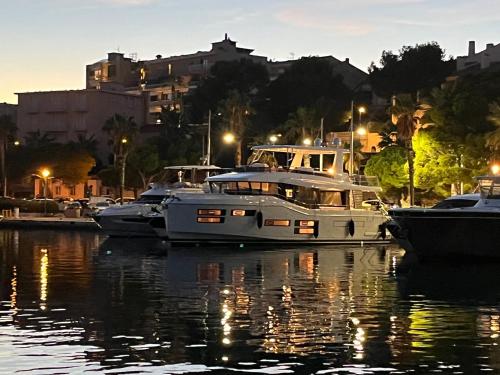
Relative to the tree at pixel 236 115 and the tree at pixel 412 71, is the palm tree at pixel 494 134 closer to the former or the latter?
the tree at pixel 236 115

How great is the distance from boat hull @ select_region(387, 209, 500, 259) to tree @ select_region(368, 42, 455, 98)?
7768 centimetres

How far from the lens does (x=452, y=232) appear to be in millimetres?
39188

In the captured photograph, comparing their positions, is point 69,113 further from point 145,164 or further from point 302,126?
point 302,126

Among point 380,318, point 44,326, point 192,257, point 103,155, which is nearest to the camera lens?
point 44,326

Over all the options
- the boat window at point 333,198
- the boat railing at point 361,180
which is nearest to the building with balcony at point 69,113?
the boat railing at point 361,180

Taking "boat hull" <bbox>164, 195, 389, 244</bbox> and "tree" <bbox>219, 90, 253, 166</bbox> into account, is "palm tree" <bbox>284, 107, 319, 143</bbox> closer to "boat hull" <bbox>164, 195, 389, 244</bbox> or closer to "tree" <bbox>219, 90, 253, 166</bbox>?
"tree" <bbox>219, 90, 253, 166</bbox>

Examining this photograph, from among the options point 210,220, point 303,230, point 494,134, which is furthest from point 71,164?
point 210,220

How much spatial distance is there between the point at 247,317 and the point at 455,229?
18897 millimetres

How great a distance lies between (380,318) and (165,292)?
711cm

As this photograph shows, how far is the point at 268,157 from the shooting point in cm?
5569

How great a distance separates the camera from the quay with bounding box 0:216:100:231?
239ft

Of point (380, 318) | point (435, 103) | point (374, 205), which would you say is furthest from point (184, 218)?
point (435, 103)

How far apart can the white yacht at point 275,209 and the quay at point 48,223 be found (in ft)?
74.5

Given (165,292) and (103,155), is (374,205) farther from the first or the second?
(103,155)
